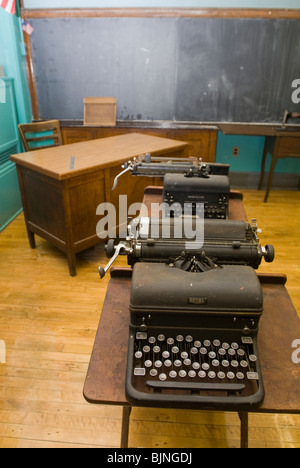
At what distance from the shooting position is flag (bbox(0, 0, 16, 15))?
12.9ft

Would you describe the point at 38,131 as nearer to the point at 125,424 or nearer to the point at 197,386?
the point at 125,424

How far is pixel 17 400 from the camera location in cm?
190

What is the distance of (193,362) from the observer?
1.13 m

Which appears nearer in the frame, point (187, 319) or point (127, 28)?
point (187, 319)

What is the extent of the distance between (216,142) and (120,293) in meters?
3.65

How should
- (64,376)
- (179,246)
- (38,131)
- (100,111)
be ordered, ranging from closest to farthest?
(179,246)
(64,376)
(38,131)
(100,111)

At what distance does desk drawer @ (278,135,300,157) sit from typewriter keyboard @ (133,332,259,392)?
11.7ft

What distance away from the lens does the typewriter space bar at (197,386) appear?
3.32 feet

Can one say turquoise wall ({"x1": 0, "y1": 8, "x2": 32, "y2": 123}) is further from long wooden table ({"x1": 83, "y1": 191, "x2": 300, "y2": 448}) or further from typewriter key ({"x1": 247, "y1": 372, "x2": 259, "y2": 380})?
typewriter key ({"x1": 247, "y1": 372, "x2": 259, "y2": 380})

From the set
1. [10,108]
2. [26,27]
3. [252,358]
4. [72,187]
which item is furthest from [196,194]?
[26,27]

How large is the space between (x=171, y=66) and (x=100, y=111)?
1.05 m

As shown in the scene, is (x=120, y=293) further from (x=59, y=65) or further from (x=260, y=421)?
(x=59, y=65)

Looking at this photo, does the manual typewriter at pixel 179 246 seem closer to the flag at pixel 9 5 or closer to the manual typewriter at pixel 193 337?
the manual typewriter at pixel 193 337
